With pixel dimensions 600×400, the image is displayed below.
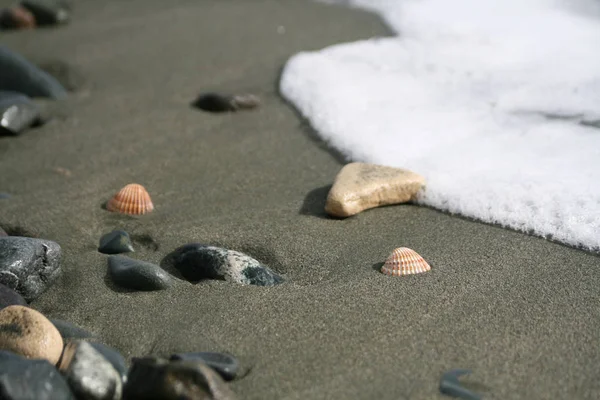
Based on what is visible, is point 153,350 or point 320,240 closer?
point 153,350

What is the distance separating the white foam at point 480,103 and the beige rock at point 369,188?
0.31ft

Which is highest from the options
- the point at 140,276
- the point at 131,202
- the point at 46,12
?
the point at 140,276

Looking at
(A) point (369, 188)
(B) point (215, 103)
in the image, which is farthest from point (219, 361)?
(B) point (215, 103)

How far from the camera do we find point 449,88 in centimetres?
440

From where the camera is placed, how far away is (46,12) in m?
6.05

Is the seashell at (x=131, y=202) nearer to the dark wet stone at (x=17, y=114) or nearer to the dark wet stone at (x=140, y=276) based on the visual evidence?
the dark wet stone at (x=140, y=276)

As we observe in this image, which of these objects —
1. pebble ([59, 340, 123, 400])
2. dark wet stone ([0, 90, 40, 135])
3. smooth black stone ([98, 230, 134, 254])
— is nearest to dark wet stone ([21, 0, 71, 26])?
dark wet stone ([0, 90, 40, 135])

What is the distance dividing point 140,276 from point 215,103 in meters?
1.91

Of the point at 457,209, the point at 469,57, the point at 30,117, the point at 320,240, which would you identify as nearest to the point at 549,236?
the point at 457,209

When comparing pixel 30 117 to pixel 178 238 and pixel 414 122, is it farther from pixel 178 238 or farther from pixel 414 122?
pixel 414 122

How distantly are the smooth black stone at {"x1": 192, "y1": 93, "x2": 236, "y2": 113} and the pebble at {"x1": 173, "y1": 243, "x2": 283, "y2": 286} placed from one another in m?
1.67

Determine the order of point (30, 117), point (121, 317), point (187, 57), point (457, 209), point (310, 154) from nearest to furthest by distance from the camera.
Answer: point (121, 317), point (457, 209), point (310, 154), point (30, 117), point (187, 57)

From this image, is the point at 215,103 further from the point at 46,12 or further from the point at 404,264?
the point at 46,12

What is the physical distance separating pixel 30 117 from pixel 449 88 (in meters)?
2.46
